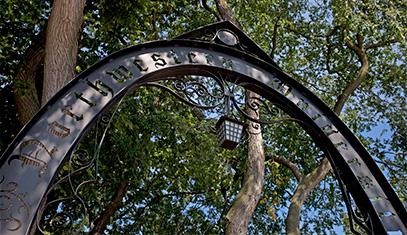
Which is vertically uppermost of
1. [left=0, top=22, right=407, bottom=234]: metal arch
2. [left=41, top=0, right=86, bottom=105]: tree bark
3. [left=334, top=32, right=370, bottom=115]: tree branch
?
[left=334, top=32, right=370, bottom=115]: tree branch

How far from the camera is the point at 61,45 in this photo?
5.12 m

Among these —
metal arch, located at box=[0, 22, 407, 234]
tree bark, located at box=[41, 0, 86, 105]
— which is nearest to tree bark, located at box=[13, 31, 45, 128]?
tree bark, located at box=[41, 0, 86, 105]

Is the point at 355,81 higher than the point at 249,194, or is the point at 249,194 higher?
the point at 355,81

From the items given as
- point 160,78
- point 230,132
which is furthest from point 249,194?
point 160,78

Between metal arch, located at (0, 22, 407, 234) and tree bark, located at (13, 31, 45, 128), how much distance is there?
108 inches

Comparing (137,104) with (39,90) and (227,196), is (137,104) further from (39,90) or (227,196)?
(227,196)

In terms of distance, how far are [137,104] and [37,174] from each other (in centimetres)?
626

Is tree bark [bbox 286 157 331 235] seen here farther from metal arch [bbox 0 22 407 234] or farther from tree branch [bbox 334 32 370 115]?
metal arch [bbox 0 22 407 234]

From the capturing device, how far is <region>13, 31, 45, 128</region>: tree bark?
6.02m

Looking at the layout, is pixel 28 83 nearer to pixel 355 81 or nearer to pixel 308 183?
pixel 308 183

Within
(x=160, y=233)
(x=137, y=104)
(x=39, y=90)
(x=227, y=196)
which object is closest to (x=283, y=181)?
(x=227, y=196)

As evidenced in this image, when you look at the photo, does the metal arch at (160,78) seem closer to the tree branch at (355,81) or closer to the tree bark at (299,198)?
the tree bark at (299,198)

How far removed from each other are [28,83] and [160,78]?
3.33 meters

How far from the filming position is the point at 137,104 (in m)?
9.08
